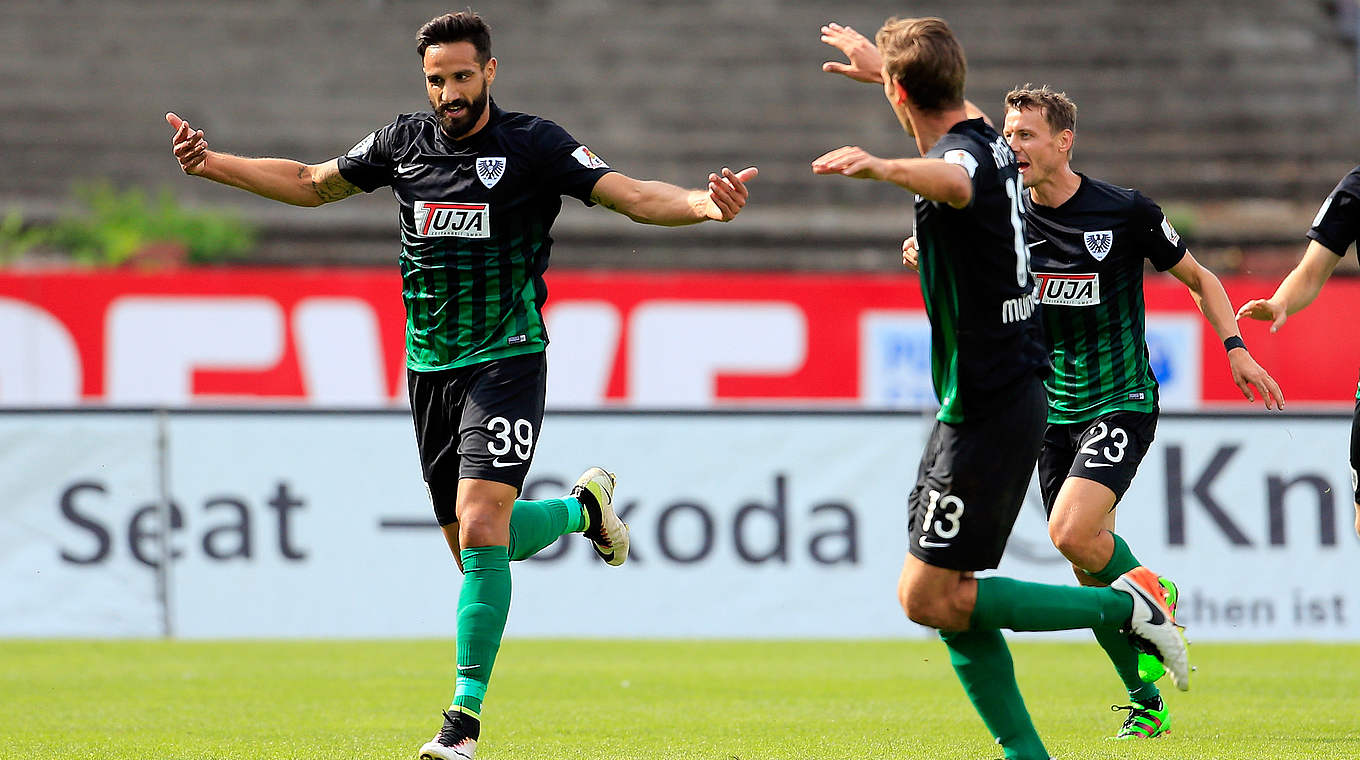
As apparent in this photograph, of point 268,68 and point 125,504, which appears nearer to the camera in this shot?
point 125,504

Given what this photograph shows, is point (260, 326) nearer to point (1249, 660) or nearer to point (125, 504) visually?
point (125, 504)

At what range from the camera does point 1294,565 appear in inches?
405

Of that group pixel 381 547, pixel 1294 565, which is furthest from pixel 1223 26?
pixel 381 547

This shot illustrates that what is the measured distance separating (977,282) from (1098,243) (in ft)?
6.60

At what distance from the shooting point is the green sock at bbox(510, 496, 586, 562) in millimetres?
6016

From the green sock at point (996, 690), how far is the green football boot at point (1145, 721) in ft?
5.08

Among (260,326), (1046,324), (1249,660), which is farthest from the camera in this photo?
(260,326)

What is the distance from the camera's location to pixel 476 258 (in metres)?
5.75

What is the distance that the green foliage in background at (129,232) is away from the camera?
52.9ft

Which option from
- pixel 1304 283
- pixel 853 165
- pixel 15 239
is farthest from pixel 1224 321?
pixel 15 239

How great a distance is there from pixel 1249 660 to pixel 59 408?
7.41 metres

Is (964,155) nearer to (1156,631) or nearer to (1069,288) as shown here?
(1156,631)

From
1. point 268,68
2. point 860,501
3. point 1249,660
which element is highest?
point 268,68

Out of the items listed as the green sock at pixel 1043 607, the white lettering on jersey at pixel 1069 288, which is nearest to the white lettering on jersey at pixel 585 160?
the white lettering on jersey at pixel 1069 288
